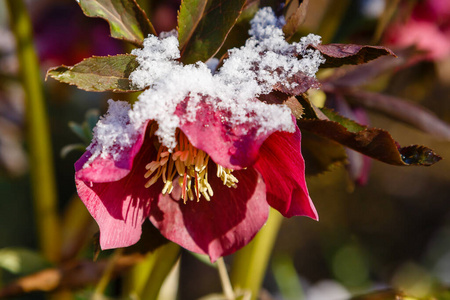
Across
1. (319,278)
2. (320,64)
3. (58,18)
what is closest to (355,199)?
(319,278)

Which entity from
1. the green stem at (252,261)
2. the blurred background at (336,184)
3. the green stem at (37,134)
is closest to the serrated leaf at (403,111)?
the blurred background at (336,184)

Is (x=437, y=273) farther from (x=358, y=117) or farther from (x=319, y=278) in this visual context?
(x=358, y=117)

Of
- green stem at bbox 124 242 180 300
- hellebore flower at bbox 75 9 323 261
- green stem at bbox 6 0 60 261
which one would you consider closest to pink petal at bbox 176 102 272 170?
hellebore flower at bbox 75 9 323 261

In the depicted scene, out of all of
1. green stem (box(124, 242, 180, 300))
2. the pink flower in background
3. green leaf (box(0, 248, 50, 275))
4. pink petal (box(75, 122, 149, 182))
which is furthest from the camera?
the pink flower in background

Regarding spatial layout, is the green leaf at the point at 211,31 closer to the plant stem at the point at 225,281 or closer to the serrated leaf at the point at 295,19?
the serrated leaf at the point at 295,19

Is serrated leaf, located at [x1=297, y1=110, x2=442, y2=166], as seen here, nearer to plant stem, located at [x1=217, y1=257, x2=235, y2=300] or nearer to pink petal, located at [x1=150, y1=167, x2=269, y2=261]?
pink petal, located at [x1=150, y1=167, x2=269, y2=261]

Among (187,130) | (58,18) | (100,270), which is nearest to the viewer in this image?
(187,130)
